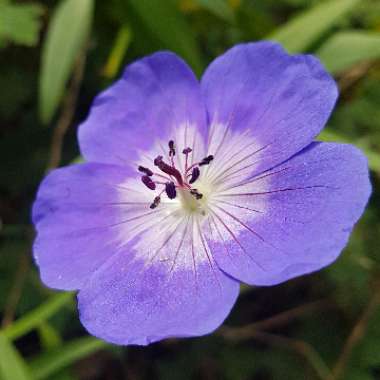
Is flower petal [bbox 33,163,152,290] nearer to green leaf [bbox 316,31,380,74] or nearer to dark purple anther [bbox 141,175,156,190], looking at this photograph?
dark purple anther [bbox 141,175,156,190]

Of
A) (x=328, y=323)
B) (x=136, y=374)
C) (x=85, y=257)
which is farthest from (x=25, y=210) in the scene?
(x=328, y=323)

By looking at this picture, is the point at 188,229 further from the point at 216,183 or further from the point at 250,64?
the point at 250,64

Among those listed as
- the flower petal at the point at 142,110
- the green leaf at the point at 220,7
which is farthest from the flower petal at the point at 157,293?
the green leaf at the point at 220,7

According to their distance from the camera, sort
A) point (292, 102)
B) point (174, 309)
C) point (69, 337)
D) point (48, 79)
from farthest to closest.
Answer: point (69, 337)
point (48, 79)
point (292, 102)
point (174, 309)

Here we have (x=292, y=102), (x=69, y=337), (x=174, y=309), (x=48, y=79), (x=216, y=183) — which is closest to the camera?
(x=174, y=309)

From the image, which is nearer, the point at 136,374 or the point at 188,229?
the point at 188,229

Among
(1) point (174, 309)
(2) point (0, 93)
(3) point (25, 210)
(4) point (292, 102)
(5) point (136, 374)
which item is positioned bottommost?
(5) point (136, 374)

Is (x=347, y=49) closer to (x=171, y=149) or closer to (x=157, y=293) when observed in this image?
(x=171, y=149)
